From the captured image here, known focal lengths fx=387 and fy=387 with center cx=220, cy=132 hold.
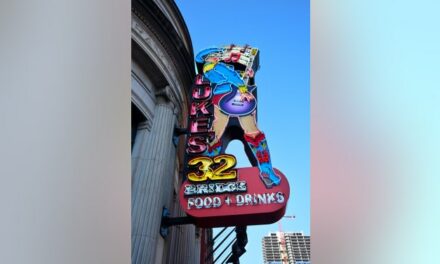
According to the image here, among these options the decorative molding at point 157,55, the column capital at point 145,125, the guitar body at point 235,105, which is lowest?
the column capital at point 145,125

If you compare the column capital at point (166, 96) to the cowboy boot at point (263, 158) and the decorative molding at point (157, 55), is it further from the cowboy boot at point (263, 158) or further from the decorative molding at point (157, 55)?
the cowboy boot at point (263, 158)

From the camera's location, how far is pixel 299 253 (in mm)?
120000

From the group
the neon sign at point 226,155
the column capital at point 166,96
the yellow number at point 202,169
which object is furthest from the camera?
the column capital at point 166,96

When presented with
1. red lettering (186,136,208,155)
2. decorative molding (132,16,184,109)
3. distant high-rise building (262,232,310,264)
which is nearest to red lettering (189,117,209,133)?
red lettering (186,136,208,155)

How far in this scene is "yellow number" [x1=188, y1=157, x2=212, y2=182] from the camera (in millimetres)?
12297

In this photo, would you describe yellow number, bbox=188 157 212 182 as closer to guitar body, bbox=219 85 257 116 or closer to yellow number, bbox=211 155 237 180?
yellow number, bbox=211 155 237 180

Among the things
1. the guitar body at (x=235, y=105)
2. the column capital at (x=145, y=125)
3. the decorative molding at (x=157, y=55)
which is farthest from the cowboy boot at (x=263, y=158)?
the decorative molding at (x=157, y=55)

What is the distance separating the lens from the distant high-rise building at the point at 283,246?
120 metres

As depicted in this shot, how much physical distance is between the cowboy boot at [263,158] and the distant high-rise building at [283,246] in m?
107

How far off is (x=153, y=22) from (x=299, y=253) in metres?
117

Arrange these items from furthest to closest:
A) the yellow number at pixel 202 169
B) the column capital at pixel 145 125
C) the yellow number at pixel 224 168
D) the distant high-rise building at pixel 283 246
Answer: the distant high-rise building at pixel 283 246, the column capital at pixel 145 125, the yellow number at pixel 202 169, the yellow number at pixel 224 168
